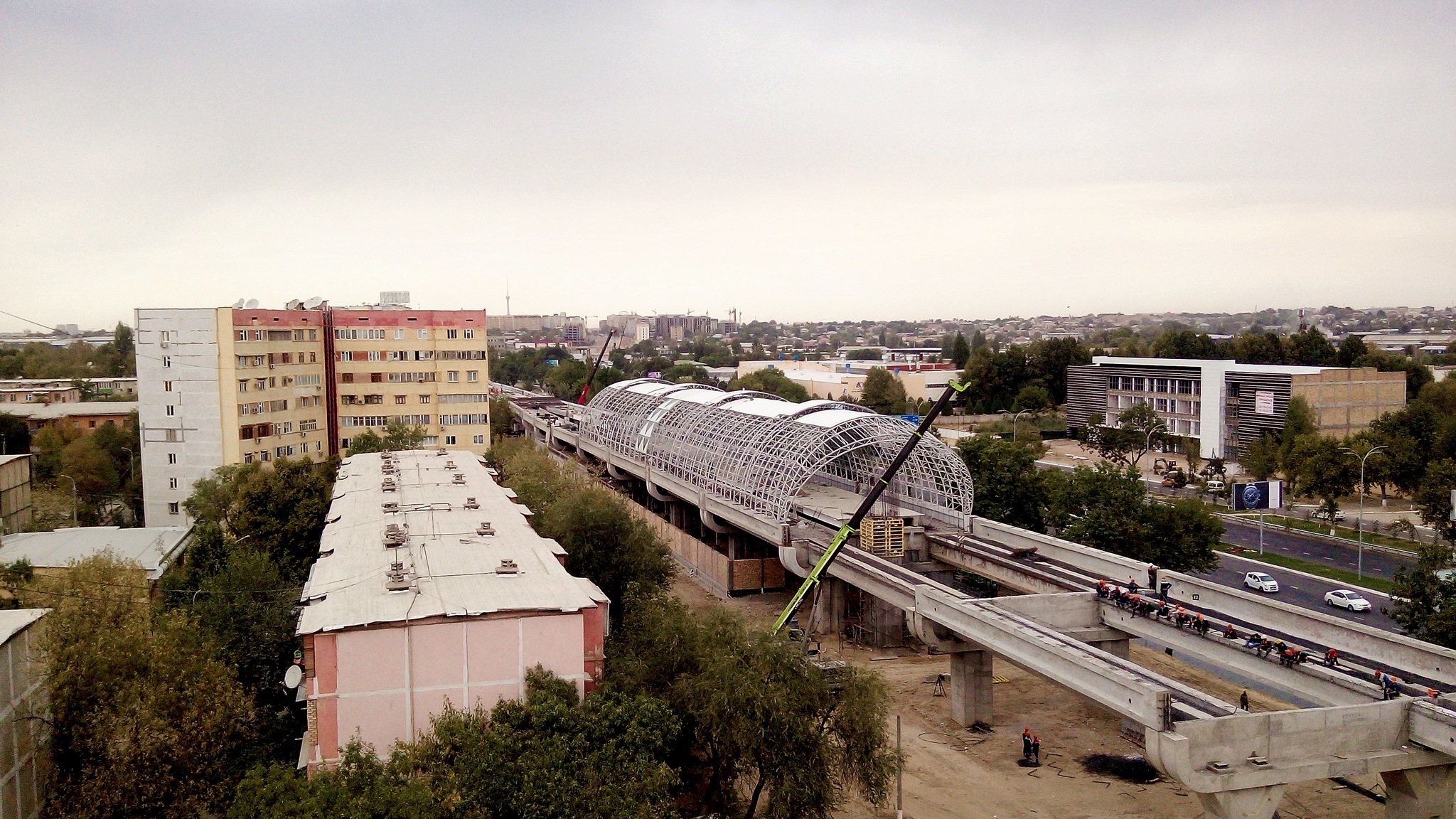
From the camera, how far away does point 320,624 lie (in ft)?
64.4

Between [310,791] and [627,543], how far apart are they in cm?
1639

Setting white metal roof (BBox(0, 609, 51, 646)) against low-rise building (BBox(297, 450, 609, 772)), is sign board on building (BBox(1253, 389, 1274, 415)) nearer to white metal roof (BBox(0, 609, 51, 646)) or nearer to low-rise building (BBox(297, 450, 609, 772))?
low-rise building (BBox(297, 450, 609, 772))

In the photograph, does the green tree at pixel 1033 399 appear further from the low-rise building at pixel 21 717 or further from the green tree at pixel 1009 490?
the low-rise building at pixel 21 717

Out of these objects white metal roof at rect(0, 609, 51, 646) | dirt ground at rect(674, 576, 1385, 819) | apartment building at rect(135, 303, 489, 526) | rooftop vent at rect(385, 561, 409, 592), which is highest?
apartment building at rect(135, 303, 489, 526)

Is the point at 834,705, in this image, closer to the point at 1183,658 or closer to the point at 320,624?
the point at 320,624

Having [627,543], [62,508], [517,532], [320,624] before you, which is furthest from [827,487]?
[62,508]

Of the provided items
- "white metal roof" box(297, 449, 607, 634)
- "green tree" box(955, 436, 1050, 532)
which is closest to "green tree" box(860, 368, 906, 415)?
"green tree" box(955, 436, 1050, 532)

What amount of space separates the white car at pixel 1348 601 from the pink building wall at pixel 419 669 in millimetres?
A: 33782

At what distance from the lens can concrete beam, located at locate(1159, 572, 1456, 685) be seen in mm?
22266

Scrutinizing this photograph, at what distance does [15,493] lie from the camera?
48562mm

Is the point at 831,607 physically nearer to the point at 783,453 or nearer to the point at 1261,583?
the point at 783,453

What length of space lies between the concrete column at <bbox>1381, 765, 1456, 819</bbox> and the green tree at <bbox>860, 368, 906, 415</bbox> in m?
96.5

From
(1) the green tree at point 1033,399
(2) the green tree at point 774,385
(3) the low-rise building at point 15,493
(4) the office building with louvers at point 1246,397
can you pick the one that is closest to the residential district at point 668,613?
(3) the low-rise building at point 15,493

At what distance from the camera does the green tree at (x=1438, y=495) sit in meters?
47.8
